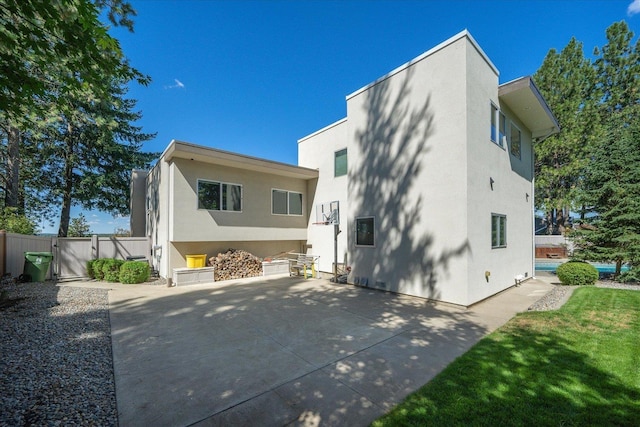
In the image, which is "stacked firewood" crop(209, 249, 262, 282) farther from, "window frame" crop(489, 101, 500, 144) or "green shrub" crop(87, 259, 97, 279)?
"window frame" crop(489, 101, 500, 144)

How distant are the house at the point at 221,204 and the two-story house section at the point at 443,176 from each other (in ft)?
13.4

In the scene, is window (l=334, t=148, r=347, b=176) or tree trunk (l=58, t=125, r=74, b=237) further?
tree trunk (l=58, t=125, r=74, b=237)

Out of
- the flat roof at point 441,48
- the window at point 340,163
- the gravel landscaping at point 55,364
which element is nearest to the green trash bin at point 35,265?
the gravel landscaping at point 55,364

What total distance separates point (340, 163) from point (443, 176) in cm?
560

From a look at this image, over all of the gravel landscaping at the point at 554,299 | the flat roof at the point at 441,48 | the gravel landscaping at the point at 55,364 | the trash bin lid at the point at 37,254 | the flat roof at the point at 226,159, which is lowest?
the gravel landscaping at the point at 554,299

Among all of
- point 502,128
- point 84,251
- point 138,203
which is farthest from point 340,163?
point 138,203

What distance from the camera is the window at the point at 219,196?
10539 mm

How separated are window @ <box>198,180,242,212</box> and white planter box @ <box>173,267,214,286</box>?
2417mm

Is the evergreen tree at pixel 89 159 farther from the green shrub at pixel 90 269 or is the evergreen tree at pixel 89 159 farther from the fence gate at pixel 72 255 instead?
the green shrub at pixel 90 269

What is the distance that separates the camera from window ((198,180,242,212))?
1054 centimetres

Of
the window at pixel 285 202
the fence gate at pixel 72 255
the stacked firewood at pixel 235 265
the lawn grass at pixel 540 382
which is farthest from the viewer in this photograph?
the window at pixel 285 202

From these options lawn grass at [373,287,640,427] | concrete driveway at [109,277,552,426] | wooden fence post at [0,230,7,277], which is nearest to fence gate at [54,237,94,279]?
wooden fence post at [0,230,7,277]

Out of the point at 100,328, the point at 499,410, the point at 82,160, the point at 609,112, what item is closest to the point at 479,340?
the point at 499,410

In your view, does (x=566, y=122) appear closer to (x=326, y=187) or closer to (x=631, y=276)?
(x=631, y=276)
